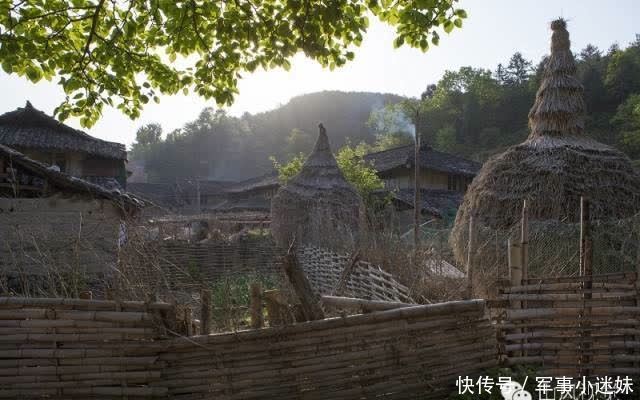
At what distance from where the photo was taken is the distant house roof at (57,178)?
9.08m

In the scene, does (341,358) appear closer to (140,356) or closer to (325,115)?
(140,356)

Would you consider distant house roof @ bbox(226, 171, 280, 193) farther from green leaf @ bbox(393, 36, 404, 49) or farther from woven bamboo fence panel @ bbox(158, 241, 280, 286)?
green leaf @ bbox(393, 36, 404, 49)

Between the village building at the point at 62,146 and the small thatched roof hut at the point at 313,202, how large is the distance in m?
5.46

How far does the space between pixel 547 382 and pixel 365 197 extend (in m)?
15.9

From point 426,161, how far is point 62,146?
15176mm

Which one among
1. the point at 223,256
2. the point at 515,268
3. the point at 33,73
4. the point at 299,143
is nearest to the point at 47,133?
the point at 223,256

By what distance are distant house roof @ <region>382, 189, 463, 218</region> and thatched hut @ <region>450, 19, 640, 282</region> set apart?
931 cm

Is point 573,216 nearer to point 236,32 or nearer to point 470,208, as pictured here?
point 470,208

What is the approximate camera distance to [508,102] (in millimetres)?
43594

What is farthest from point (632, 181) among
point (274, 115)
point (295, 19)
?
point (274, 115)

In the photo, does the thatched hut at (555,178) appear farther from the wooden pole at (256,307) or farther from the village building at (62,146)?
the village building at (62,146)

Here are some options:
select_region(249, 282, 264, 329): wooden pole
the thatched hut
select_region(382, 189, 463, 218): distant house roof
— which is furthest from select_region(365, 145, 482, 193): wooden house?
select_region(249, 282, 264, 329): wooden pole

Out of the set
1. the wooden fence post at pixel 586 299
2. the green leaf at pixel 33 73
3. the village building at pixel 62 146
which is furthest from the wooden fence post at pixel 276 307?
the village building at pixel 62 146

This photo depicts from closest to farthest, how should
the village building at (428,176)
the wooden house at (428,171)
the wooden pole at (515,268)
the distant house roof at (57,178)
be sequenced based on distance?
the wooden pole at (515,268) < the distant house roof at (57,178) < the village building at (428,176) < the wooden house at (428,171)
